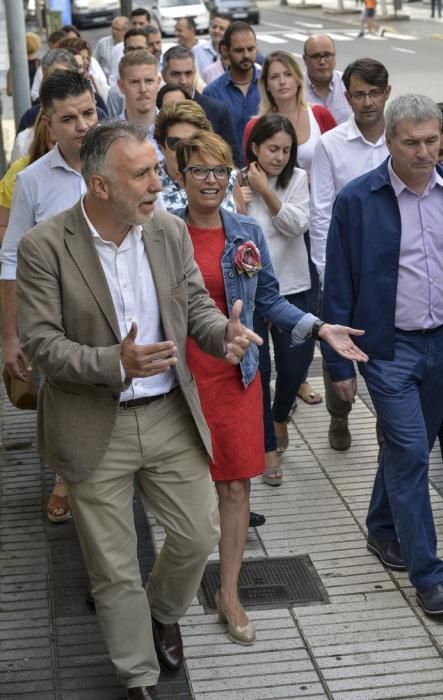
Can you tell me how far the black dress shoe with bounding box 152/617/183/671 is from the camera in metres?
4.93

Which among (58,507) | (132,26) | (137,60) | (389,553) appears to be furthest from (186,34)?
(389,553)

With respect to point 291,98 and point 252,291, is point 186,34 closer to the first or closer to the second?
point 291,98

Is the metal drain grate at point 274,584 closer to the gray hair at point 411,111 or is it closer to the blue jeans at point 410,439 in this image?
the blue jeans at point 410,439

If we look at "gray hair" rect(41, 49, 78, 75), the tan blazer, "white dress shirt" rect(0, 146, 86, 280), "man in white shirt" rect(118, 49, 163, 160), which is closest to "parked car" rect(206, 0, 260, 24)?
"gray hair" rect(41, 49, 78, 75)

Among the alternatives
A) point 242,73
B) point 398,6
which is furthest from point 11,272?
point 398,6

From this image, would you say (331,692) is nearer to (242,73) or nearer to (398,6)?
(242,73)

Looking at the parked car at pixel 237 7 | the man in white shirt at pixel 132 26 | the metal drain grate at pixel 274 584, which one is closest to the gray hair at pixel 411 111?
the metal drain grate at pixel 274 584

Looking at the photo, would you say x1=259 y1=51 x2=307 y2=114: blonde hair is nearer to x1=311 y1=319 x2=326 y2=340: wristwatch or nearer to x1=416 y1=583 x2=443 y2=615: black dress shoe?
x1=311 y1=319 x2=326 y2=340: wristwatch

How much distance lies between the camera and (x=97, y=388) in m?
4.43

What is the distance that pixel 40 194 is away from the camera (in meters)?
5.64

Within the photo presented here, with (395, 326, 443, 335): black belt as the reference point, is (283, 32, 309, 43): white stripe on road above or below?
below

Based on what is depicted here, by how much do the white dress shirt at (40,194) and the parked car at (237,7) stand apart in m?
37.9

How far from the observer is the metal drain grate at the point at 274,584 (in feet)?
18.1

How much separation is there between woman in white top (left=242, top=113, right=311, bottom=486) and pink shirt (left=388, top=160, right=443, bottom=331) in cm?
121
